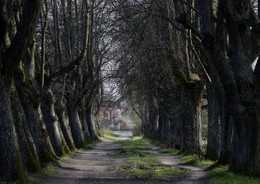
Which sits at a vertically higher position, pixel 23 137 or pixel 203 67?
pixel 203 67

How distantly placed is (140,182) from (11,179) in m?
3.70

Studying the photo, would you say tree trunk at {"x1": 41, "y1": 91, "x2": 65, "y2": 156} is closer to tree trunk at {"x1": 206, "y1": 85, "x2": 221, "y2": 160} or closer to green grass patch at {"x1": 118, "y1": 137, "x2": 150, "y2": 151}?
tree trunk at {"x1": 206, "y1": 85, "x2": 221, "y2": 160}

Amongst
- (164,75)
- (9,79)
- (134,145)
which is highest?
(164,75)

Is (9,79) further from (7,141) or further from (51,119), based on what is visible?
(51,119)

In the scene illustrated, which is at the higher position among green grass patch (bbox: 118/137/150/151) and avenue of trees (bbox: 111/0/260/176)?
avenue of trees (bbox: 111/0/260/176)

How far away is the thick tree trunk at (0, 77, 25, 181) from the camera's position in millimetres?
12305

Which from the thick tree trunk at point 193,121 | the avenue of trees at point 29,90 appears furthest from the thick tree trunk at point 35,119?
the thick tree trunk at point 193,121

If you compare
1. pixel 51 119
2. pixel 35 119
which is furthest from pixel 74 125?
pixel 35 119

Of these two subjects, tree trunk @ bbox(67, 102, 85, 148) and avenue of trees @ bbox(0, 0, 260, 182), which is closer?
avenue of trees @ bbox(0, 0, 260, 182)

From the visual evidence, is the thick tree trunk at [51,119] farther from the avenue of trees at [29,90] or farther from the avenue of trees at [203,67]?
the avenue of trees at [203,67]

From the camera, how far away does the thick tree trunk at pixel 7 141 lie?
40.4 ft

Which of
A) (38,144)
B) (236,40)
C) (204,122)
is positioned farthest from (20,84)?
(204,122)

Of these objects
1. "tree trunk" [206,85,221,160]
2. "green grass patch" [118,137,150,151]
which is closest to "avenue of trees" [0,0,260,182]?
"tree trunk" [206,85,221,160]

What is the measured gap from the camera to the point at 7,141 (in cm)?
1242
